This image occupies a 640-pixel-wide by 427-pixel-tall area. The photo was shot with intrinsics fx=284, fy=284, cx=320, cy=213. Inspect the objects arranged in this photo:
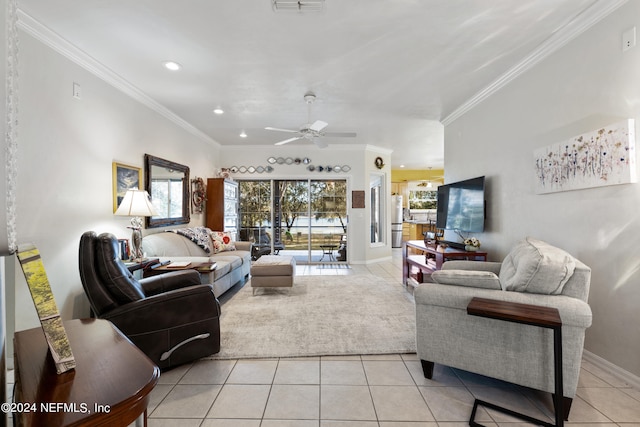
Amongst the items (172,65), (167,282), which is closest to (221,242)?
(167,282)

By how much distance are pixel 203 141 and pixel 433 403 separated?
215 inches

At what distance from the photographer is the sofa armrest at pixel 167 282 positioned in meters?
2.35

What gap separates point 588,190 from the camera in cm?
225

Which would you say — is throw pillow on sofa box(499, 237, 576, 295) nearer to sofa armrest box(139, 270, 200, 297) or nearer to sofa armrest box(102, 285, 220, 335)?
sofa armrest box(102, 285, 220, 335)

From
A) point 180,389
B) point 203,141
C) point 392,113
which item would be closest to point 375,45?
point 392,113

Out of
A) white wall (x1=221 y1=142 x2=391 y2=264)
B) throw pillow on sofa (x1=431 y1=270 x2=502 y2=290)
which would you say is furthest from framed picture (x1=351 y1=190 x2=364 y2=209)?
throw pillow on sofa (x1=431 y1=270 x2=502 y2=290)

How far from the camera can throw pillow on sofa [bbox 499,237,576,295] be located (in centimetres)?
169

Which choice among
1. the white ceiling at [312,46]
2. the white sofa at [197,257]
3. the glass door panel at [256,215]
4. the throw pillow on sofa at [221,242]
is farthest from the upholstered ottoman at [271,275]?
the glass door panel at [256,215]

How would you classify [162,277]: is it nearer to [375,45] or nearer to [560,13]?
[375,45]

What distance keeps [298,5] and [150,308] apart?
239 cm

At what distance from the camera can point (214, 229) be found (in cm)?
561

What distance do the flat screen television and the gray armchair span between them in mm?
1650

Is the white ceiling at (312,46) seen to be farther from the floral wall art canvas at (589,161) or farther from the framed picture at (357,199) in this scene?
the framed picture at (357,199)

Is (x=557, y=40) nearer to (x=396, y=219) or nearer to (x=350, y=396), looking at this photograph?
(x=350, y=396)
